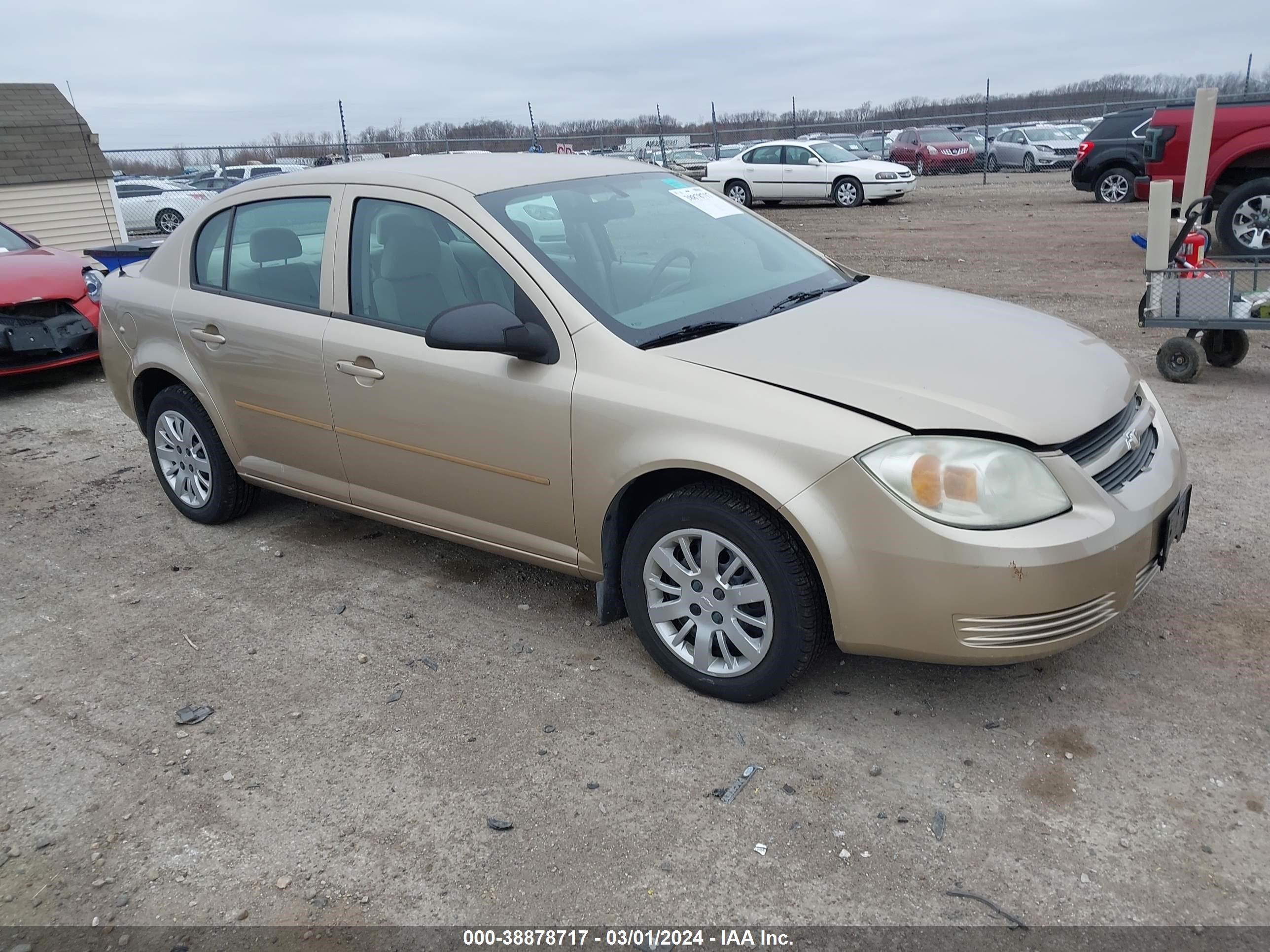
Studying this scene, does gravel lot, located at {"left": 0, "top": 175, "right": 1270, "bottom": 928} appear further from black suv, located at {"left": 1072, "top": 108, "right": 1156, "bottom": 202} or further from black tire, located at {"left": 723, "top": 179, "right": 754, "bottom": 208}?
black tire, located at {"left": 723, "top": 179, "right": 754, "bottom": 208}

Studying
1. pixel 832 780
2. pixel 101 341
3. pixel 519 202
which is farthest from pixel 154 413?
pixel 832 780

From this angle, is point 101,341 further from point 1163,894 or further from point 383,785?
point 1163,894

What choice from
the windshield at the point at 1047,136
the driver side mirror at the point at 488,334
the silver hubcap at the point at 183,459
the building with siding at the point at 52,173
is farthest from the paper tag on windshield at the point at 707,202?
the windshield at the point at 1047,136

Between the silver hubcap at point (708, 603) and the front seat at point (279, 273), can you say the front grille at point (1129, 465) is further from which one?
the front seat at point (279, 273)

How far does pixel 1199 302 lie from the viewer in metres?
6.28

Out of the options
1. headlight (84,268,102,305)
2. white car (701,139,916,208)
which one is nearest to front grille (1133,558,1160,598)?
headlight (84,268,102,305)

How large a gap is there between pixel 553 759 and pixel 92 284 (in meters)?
7.36

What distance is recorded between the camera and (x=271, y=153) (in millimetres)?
23609

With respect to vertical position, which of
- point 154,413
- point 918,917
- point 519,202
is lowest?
point 918,917

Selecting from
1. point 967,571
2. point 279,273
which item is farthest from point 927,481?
point 279,273

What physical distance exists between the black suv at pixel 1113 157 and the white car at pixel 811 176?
11.2 feet

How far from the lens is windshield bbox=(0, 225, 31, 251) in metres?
9.02

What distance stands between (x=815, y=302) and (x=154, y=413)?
11.0 ft

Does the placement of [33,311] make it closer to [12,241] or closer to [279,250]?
[12,241]
